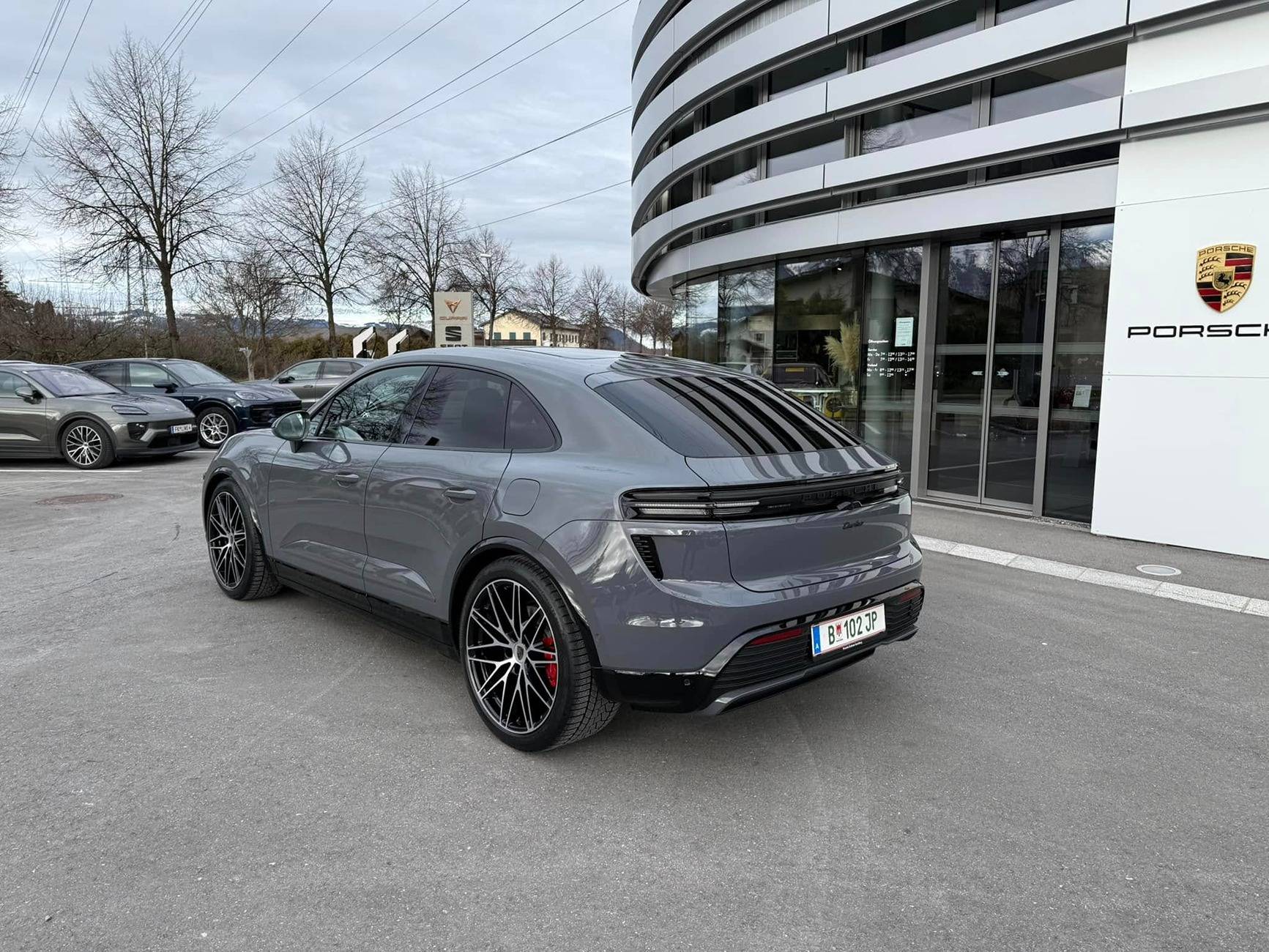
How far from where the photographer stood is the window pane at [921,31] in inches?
374

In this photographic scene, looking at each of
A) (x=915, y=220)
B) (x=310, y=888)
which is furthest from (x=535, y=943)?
(x=915, y=220)

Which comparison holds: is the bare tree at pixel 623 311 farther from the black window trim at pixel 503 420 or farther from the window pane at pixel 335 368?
the black window trim at pixel 503 420

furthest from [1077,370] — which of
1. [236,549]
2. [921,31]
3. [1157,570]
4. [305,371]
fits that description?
[305,371]

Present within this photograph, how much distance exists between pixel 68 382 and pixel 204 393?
6.75ft

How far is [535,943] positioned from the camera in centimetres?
226

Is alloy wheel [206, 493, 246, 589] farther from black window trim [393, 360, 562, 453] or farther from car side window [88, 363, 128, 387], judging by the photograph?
car side window [88, 363, 128, 387]

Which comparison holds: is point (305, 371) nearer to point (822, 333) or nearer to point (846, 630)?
point (822, 333)

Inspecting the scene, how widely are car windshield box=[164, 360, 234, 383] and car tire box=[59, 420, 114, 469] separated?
2690mm

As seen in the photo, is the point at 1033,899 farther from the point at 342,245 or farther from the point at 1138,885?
the point at 342,245

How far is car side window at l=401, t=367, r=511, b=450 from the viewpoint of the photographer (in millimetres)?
3625

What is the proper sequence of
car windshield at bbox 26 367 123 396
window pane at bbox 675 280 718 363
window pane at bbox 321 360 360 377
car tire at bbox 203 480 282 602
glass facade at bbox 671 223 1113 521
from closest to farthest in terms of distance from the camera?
car tire at bbox 203 480 282 602
glass facade at bbox 671 223 1113 521
car windshield at bbox 26 367 123 396
window pane at bbox 675 280 718 363
window pane at bbox 321 360 360 377

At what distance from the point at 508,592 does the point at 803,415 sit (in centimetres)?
160

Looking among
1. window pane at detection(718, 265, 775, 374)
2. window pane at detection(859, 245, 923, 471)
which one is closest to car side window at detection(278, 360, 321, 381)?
window pane at detection(718, 265, 775, 374)

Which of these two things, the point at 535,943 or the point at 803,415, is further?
the point at 803,415
